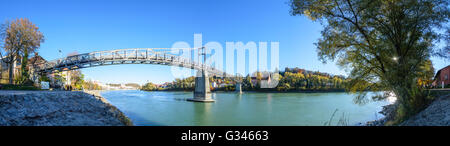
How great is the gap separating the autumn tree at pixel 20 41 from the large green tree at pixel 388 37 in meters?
28.9

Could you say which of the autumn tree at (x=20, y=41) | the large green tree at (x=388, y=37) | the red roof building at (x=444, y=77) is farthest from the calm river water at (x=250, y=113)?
the autumn tree at (x=20, y=41)

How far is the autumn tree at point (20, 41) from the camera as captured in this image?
20.7m

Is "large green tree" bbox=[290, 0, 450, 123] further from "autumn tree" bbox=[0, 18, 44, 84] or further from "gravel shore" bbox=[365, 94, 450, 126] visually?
"autumn tree" bbox=[0, 18, 44, 84]

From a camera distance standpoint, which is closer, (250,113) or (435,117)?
(435,117)

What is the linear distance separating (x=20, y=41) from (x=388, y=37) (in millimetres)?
33245

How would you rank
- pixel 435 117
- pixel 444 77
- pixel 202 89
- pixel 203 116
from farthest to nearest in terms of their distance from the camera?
pixel 202 89
pixel 444 77
pixel 203 116
pixel 435 117

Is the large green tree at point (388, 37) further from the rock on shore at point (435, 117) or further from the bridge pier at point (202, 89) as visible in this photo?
the bridge pier at point (202, 89)

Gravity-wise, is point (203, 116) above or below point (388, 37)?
below

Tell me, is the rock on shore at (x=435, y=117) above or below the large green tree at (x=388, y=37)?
below

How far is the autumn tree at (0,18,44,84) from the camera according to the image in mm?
20734

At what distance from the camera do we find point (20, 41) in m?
21.3

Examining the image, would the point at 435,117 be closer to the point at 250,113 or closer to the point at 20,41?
the point at 250,113

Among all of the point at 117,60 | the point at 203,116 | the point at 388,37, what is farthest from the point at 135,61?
the point at 388,37
